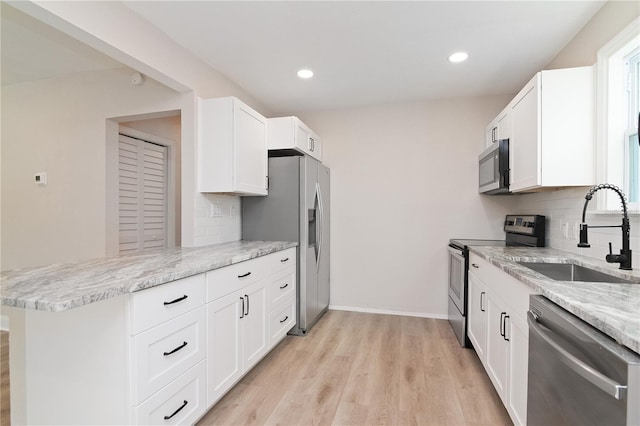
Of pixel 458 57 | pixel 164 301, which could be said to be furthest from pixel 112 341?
pixel 458 57

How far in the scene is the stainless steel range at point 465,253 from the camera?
256cm

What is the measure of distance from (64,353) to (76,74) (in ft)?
9.46

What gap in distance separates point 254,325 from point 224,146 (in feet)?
4.79

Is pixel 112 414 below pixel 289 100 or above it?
below

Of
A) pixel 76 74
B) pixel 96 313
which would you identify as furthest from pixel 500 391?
pixel 76 74

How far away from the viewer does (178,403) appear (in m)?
1.52

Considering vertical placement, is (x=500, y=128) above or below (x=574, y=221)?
above

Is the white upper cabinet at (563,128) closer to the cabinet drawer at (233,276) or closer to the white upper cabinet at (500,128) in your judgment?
the white upper cabinet at (500,128)

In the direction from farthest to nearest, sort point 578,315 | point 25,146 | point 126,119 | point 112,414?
point 25,146
point 126,119
point 112,414
point 578,315

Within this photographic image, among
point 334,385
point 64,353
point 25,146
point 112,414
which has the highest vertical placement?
point 25,146

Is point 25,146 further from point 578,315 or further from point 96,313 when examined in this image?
point 578,315

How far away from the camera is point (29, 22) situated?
2180 mm

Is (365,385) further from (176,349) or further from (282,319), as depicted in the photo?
(176,349)

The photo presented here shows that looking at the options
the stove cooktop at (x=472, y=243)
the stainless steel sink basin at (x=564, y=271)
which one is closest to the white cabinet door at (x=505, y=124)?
the stove cooktop at (x=472, y=243)
